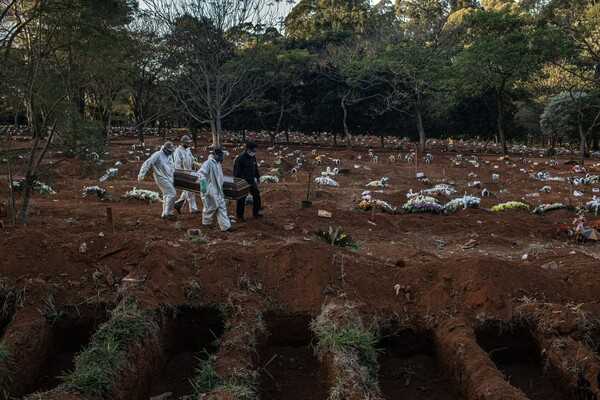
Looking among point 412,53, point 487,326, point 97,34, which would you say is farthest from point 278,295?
point 412,53

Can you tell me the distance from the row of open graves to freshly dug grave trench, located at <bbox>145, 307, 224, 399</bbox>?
0.5 inches

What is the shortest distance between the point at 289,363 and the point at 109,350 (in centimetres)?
198

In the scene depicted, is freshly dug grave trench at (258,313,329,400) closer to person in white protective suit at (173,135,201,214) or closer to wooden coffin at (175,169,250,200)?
wooden coffin at (175,169,250,200)

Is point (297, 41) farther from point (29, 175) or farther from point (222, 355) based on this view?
point (222, 355)

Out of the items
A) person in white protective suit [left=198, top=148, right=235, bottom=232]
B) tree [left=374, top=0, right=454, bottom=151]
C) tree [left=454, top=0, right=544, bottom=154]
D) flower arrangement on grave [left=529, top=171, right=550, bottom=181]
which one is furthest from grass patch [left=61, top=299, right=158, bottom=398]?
tree [left=454, top=0, right=544, bottom=154]

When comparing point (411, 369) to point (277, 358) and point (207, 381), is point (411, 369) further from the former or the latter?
point (207, 381)

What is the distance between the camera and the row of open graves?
4496mm

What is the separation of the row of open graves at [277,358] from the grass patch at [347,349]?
0.01m

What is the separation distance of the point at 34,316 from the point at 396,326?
4199 millimetres

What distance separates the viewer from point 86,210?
11.0m

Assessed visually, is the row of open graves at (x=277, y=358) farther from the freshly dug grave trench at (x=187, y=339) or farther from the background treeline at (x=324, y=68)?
the background treeline at (x=324, y=68)

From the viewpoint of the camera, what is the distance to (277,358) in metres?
5.78

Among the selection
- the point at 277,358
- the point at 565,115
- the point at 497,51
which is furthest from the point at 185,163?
the point at 565,115

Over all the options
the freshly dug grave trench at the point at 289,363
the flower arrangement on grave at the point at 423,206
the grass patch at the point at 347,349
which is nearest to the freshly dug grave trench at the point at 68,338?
the freshly dug grave trench at the point at 289,363
